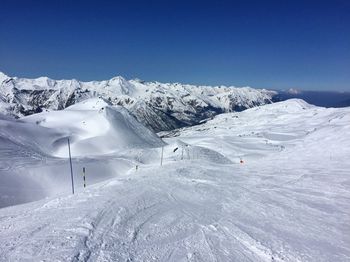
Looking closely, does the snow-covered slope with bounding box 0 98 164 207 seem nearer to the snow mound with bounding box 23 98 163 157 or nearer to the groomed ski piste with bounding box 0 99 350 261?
the snow mound with bounding box 23 98 163 157

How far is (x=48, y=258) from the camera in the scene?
9.52 metres

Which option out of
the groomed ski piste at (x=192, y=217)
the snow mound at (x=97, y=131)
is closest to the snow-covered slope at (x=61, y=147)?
the snow mound at (x=97, y=131)

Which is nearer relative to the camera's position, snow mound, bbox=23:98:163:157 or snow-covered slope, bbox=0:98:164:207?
snow-covered slope, bbox=0:98:164:207

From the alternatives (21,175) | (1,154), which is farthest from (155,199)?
(1,154)

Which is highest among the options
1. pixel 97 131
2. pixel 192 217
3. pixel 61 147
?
pixel 192 217

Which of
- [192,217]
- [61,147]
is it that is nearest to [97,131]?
[61,147]

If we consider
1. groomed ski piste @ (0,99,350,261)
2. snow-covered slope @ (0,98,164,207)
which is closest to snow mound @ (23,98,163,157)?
snow-covered slope @ (0,98,164,207)

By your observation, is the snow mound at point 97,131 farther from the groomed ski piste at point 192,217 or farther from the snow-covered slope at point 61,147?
the groomed ski piste at point 192,217

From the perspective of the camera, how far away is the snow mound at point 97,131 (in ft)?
250

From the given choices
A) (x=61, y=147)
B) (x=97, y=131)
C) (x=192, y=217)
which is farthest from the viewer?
(x=97, y=131)

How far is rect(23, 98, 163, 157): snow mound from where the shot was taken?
7631 centimetres

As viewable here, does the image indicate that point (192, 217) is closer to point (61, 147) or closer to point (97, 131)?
point (61, 147)

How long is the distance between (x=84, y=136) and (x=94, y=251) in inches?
3120

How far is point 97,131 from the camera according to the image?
87.7 m
